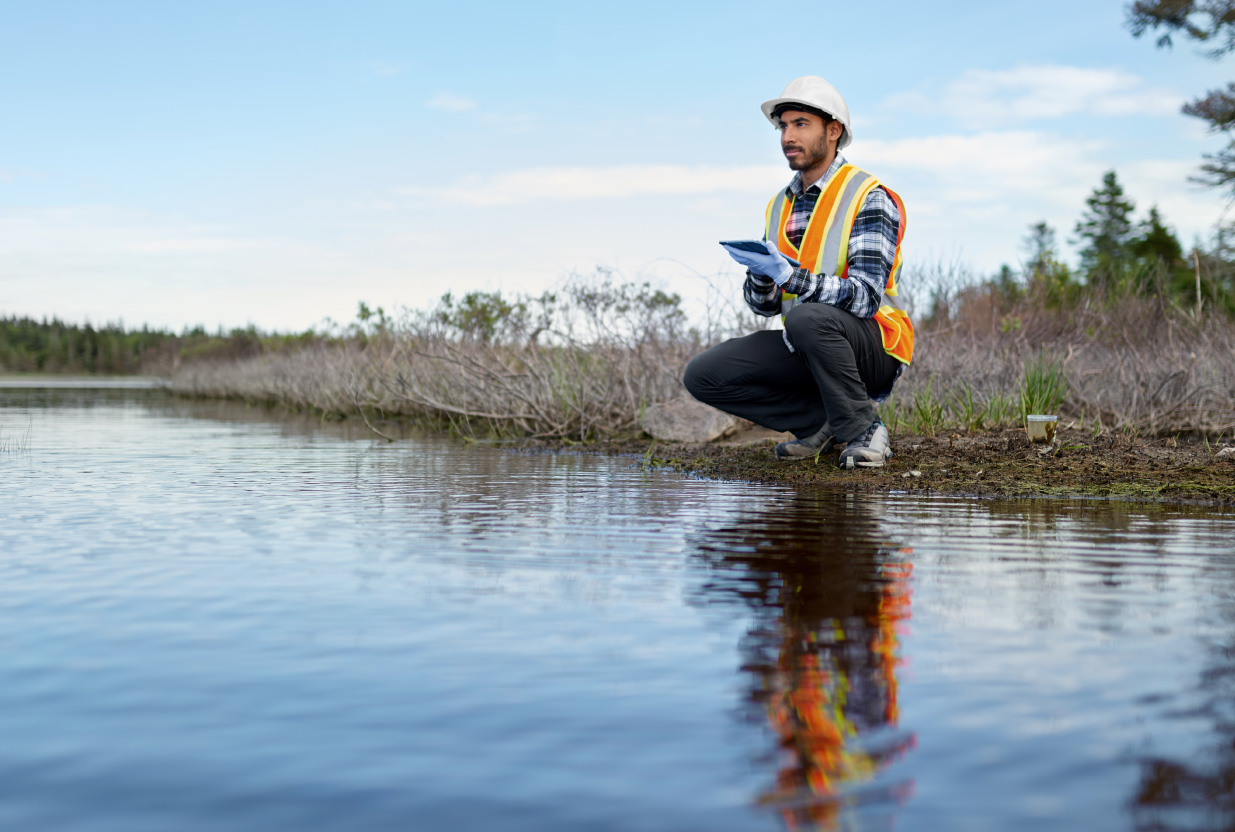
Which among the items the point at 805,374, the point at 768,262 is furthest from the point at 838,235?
the point at 805,374

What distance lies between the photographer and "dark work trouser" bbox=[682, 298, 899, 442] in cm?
626

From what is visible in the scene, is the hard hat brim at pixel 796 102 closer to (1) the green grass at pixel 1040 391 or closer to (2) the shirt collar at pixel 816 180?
(2) the shirt collar at pixel 816 180

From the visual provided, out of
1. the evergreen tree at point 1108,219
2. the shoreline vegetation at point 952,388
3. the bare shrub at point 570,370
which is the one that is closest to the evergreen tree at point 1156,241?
the evergreen tree at point 1108,219

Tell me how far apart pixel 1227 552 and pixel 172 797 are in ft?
11.8

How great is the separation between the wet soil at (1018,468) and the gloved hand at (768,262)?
1.18m

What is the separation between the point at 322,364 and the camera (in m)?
21.1

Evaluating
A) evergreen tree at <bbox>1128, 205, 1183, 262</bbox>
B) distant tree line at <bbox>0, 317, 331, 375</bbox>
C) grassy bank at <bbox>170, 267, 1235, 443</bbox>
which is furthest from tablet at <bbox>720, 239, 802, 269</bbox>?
distant tree line at <bbox>0, 317, 331, 375</bbox>

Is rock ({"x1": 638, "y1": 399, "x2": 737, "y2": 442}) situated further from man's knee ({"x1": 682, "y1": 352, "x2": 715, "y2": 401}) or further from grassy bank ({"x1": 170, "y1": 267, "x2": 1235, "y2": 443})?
man's knee ({"x1": 682, "y1": 352, "x2": 715, "y2": 401})

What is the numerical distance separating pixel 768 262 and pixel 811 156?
769 millimetres

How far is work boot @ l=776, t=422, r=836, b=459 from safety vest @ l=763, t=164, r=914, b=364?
75 cm

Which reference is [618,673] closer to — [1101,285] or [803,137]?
[803,137]

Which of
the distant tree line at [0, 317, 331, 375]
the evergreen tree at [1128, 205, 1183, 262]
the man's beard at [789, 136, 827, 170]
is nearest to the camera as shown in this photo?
the man's beard at [789, 136, 827, 170]

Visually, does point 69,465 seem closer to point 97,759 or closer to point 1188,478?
point 97,759

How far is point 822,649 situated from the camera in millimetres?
2562
